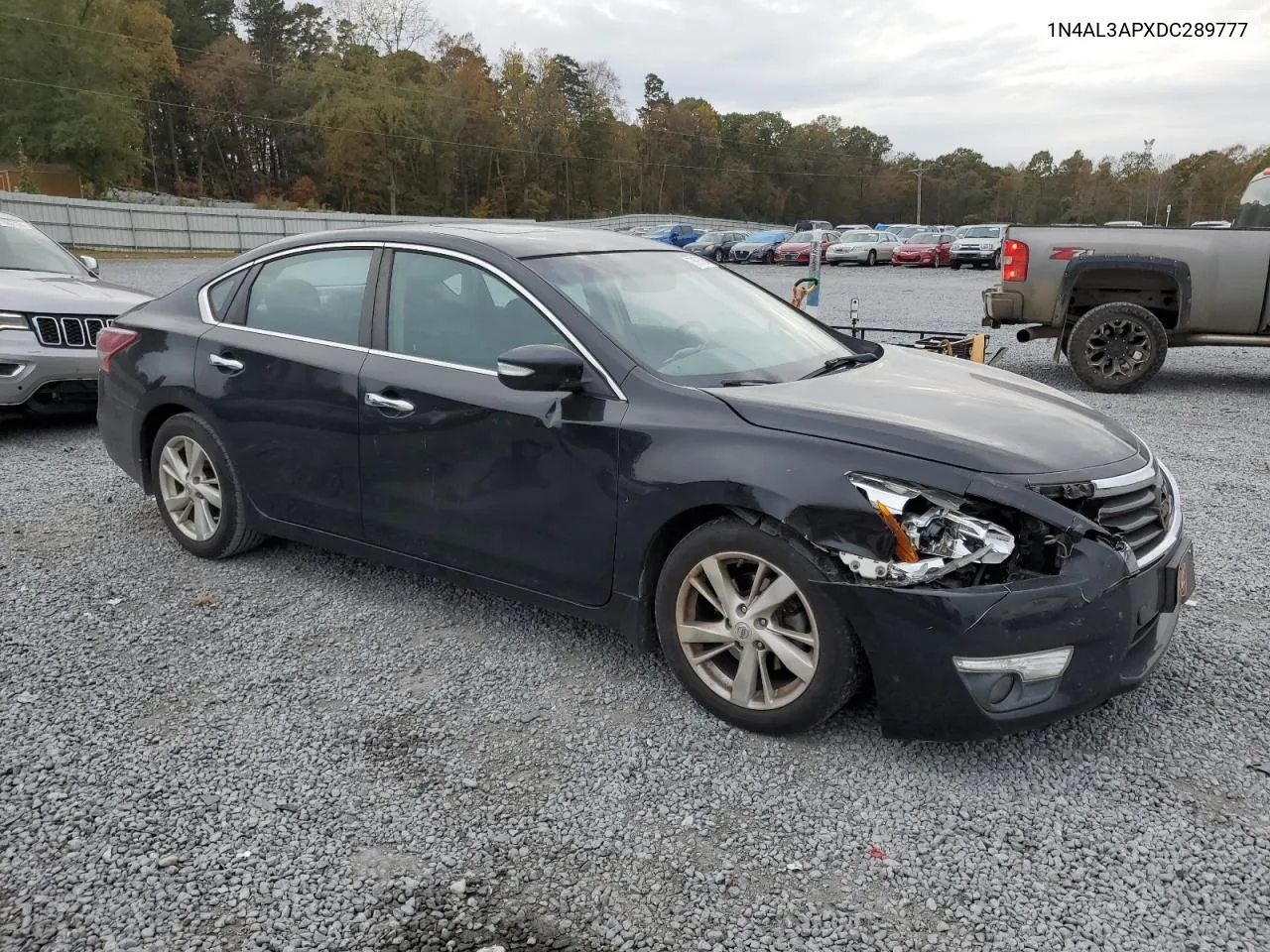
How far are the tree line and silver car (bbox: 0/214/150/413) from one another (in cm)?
6364

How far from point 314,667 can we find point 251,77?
298ft

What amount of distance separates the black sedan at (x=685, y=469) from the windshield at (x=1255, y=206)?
7.55m

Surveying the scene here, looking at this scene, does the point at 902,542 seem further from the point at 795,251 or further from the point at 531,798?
the point at 795,251

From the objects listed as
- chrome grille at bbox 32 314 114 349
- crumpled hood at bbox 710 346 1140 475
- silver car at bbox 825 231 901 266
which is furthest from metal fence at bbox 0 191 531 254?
crumpled hood at bbox 710 346 1140 475

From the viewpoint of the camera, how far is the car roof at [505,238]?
3809mm

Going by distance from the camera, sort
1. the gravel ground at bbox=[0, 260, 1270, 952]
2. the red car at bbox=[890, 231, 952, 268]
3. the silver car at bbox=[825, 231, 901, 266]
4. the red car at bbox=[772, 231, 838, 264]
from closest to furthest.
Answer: the gravel ground at bbox=[0, 260, 1270, 952] → the red car at bbox=[890, 231, 952, 268] → the red car at bbox=[772, 231, 838, 264] → the silver car at bbox=[825, 231, 901, 266]

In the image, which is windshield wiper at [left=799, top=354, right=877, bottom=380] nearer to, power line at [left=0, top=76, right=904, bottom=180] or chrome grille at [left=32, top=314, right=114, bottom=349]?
chrome grille at [left=32, top=314, right=114, bottom=349]

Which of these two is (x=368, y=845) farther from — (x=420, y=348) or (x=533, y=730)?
(x=420, y=348)

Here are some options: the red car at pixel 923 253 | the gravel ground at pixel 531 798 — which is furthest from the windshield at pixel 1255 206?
the red car at pixel 923 253

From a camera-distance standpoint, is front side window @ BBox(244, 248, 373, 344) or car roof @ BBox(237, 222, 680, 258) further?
front side window @ BBox(244, 248, 373, 344)

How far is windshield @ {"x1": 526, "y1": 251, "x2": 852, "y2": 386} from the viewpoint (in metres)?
3.48

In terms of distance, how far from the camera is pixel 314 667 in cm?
363

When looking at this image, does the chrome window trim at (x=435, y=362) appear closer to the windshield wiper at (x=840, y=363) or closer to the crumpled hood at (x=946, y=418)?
the crumpled hood at (x=946, y=418)

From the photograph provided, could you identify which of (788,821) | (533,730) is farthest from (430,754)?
(788,821)
